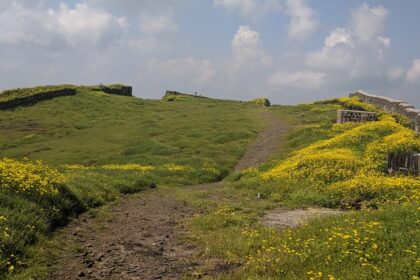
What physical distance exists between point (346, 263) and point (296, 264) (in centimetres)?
113

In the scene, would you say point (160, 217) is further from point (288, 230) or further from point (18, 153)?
point (18, 153)

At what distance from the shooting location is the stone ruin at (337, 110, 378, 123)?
39.6 metres

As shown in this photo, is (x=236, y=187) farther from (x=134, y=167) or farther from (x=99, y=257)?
(x=99, y=257)

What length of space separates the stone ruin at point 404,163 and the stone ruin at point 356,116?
18.3 meters

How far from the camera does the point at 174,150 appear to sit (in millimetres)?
37594

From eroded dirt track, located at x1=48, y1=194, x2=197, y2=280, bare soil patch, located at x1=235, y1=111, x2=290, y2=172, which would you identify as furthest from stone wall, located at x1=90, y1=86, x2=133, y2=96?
eroded dirt track, located at x1=48, y1=194, x2=197, y2=280

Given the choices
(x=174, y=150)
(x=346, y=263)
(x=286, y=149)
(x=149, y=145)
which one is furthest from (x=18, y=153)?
(x=346, y=263)

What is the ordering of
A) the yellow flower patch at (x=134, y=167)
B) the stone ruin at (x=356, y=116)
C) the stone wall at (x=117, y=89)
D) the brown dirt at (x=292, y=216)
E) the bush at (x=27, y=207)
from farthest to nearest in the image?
the stone wall at (x=117, y=89) < the stone ruin at (x=356, y=116) < the yellow flower patch at (x=134, y=167) < the brown dirt at (x=292, y=216) < the bush at (x=27, y=207)

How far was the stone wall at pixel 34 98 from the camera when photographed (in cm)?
5838

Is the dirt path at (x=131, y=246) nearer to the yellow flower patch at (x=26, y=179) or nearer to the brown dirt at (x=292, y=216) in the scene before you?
the yellow flower patch at (x=26, y=179)

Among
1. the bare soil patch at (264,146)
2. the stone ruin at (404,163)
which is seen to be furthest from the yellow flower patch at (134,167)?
the stone ruin at (404,163)

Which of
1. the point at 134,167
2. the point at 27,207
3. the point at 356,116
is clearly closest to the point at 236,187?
the point at 134,167

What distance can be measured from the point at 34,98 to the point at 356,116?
44208 millimetres

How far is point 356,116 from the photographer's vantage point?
41.2m
